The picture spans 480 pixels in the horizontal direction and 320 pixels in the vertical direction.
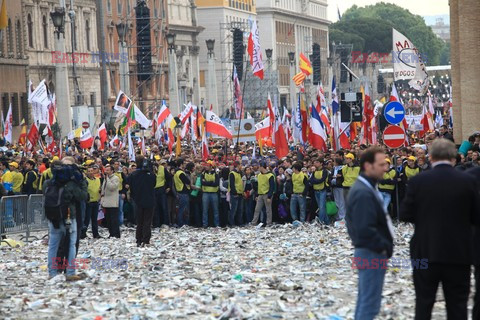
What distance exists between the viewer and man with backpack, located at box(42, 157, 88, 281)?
17.8m

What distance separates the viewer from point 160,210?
95.9 ft

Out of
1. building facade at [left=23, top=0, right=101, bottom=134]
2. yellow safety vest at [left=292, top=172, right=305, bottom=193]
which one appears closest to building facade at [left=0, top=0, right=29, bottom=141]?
building facade at [left=23, top=0, right=101, bottom=134]

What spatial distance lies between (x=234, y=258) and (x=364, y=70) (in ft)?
496

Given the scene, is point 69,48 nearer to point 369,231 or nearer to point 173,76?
point 173,76

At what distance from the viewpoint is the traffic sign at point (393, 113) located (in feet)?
84.3

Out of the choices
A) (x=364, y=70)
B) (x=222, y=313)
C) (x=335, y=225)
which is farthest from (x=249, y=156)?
(x=364, y=70)

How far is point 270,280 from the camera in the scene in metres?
16.7

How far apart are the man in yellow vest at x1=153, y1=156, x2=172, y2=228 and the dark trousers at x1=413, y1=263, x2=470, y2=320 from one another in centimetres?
1783

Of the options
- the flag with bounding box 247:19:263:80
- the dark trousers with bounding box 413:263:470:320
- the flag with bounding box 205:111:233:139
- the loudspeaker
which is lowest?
the dark trousers with bounding box 413:263:470:320

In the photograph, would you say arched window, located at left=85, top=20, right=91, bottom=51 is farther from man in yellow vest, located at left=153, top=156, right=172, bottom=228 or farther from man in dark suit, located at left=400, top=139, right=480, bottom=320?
man in dark suit, located at left=400, top=139, right=480, bottom=320

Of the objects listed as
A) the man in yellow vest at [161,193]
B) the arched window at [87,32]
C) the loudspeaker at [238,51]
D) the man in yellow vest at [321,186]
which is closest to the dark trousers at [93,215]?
the man in yellow vest at [161,193]

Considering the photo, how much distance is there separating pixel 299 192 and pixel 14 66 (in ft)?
147

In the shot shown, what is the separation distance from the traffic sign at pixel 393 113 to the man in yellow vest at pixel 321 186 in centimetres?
263

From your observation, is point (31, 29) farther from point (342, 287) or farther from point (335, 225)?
point (342, 287)
